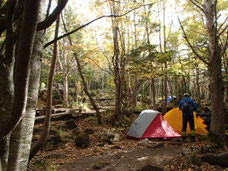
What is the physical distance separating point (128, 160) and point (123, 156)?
15.6 inches

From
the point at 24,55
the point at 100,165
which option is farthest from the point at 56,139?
the point at 24,55

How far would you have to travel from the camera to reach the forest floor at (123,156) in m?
4.28

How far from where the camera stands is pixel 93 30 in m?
9.76

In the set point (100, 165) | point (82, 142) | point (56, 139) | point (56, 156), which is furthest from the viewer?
point (56, 139)

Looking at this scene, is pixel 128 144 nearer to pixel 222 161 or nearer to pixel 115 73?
pixel 222 161

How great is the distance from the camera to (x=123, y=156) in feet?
17.6

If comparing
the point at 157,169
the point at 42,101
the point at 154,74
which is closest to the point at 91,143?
the point at 157,169

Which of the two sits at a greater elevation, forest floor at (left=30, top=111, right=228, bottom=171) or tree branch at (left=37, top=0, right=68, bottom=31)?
tree branch at (left=37, top=0, right=68, bottom=31)

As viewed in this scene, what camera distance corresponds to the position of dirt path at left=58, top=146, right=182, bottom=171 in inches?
177

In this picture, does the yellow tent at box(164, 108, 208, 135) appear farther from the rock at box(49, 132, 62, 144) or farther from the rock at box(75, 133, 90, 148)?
the rock at box(49, 132, 62, 144)

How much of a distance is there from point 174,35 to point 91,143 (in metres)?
12.0

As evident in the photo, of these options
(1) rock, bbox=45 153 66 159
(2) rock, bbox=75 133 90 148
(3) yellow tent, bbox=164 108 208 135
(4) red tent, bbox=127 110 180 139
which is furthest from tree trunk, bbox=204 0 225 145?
(1) rock, bbox=45 153 66 159

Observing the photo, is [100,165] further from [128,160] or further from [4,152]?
[4,152]

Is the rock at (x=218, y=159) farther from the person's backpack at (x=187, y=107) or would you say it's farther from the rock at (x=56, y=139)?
the rock at (x=56, y=139)
